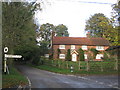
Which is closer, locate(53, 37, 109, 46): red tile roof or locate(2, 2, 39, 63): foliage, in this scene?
locate(2, 2, 39, 63): foliage

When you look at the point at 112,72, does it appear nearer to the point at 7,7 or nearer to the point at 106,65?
the point at 106,65

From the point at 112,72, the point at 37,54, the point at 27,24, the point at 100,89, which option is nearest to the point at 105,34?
the point at 112,72

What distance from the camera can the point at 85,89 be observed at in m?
11.8

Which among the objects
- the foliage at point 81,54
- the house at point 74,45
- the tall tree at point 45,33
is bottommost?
the foliage at point 81,54

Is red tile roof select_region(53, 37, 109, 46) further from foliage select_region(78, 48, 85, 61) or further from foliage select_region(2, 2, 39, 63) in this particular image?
foliage select_region(2, 2, 39, 63)

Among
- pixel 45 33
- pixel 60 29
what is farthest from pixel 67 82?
pixel 60 29

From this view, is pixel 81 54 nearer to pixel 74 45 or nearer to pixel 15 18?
pixel 74 45

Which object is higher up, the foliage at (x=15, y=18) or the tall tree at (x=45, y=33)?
the tall tree at (x=45, y=33)

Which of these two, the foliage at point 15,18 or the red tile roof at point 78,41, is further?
the red tile roof at point 78,41

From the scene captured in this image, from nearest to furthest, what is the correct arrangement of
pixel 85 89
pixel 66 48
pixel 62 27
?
pixel 85 89
pixel 66 48
pixel 62 27

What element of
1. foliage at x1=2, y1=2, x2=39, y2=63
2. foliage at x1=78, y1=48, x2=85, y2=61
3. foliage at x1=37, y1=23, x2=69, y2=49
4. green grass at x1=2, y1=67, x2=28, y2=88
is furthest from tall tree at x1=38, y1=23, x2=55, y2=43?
green grass at x1=2, y1=67, x2=28, y2=88

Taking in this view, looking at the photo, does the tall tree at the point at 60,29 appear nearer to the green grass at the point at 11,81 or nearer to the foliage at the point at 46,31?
the foliage at the point at 46,31

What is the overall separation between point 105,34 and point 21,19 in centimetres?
916

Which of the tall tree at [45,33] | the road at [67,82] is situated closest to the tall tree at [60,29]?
the tall tree at [45,33]
